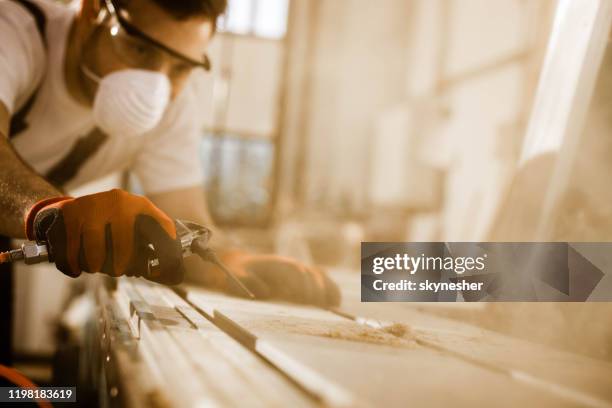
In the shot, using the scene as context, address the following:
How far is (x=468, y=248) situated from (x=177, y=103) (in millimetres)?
949

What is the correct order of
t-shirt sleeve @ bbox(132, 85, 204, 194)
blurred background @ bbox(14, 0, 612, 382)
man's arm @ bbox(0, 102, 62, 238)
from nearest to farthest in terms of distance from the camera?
man's arm @ bbox(0, 102, 62, 238)
t-shirt sleeve @ bbox(132, 85, 204, 194)
blurred background @ bbox(14, 0, 612, 382)

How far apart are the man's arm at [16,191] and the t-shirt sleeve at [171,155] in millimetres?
575

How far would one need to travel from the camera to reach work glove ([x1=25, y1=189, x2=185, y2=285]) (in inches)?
28.0

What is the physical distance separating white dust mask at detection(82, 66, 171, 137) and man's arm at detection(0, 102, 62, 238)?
0.88 feet

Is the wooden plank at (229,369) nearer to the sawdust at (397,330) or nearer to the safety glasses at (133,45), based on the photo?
the sawdust at (397,330)

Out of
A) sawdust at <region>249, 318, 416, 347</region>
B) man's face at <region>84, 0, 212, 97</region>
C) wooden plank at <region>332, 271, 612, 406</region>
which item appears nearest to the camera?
wooden plank at <region>332, 271, 612, 406</region>

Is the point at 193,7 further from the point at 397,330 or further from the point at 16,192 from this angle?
the point at 397,330

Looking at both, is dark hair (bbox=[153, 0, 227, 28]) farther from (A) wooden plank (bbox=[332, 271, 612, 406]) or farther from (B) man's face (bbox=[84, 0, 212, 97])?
(A) wooden plank (bbox=[332, 271, 612, 406])

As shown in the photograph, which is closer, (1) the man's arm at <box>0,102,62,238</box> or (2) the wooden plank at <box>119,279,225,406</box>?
(2) the wooden plank at <box>119,279,225,406</box>

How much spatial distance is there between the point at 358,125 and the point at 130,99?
3.73m

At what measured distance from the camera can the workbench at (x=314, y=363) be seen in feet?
1.41

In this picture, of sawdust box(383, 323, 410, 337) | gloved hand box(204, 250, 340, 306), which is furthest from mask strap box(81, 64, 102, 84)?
sawdust box(383, 323, 410, 337)

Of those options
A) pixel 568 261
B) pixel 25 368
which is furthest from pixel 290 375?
pixel 25 368

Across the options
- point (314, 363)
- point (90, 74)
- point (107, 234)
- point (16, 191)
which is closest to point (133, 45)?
point (90, 74)
